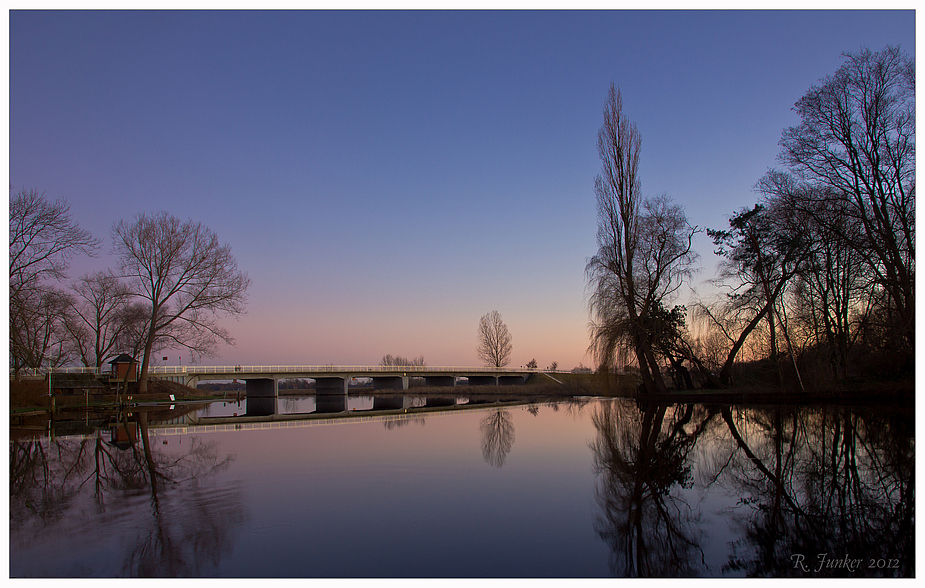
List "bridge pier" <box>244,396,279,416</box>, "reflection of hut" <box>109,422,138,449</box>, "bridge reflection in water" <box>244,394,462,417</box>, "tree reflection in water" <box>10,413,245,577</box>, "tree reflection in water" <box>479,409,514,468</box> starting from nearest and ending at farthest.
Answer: "tree reflection in water" <box>10,413,245,577</box> → "tree reflection in water" <box>479,409,514,468</box> → "reflection of hut" <box>109,422,138,449</box> → "bridge pier" <box>244,396,279,416</box> → "bridge reflection in water" <box>244,394,462,417</box>

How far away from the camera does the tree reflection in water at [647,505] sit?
5.54m

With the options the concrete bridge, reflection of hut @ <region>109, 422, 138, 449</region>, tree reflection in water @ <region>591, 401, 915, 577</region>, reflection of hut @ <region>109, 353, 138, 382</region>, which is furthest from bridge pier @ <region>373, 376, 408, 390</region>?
tree reflection in water @ <region>591, 401, 915, 577</region>

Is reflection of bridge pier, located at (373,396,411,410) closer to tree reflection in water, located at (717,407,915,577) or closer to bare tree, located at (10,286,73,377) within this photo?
bare tree, located at (10,286,73,377)

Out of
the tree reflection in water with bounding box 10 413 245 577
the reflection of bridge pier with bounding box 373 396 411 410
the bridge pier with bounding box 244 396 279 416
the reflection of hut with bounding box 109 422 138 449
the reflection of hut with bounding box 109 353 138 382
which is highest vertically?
the reflection of hut with bounding box 109 353 138 382

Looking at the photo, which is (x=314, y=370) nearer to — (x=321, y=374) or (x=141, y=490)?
(x=321, y=374)

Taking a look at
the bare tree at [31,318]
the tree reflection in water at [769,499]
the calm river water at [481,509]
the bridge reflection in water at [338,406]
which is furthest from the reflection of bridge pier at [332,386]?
the tree reflection in water at [769,499]

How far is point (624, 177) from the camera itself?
3175 centimetres

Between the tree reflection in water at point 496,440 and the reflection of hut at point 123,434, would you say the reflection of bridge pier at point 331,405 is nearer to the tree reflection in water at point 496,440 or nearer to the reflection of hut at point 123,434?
the reflection of hut at point 123,434

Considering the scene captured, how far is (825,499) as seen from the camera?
24.7 ft

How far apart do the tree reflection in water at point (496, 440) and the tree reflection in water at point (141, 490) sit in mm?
Result: 5506

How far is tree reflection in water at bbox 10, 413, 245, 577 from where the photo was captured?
5.88 m

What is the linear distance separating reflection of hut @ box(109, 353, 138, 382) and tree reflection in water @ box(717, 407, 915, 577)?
3915 cm
